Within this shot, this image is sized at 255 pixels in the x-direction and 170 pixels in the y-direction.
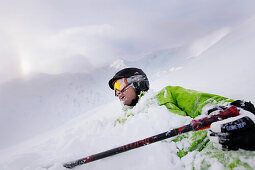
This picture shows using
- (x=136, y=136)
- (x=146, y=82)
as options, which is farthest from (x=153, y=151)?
(x=146, y=82)

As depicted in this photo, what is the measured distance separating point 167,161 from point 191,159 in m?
0.30

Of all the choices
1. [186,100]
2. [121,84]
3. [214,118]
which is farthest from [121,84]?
[214,118]

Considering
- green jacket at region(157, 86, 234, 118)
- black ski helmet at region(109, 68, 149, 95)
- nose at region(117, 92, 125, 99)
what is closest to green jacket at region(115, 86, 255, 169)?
green jacket at region(157, 86, 234, 118)

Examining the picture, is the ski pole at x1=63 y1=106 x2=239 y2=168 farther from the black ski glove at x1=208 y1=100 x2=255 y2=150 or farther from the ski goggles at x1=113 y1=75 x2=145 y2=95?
the ski goggles at x1=113 y1=75 x2=145 y2=95

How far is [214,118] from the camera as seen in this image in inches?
58.2

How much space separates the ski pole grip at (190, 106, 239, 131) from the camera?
1441mm

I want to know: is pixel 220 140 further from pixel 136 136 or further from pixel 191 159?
pixel 136 136

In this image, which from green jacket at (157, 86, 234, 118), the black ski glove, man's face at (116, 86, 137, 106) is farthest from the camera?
man's face at (116, 86, 137, 106)

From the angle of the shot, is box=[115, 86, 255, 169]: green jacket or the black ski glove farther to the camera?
box=[115, 86, 255, 169]: green jacket

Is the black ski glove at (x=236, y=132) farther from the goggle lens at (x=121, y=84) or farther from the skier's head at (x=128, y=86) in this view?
the goggle lens at (x=121, y=84)

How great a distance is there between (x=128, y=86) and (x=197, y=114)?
1.75 m

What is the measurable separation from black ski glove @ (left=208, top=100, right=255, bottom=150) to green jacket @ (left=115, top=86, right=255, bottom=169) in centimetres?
15

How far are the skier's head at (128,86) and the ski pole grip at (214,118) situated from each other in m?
2.07

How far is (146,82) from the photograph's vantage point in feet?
12.1
